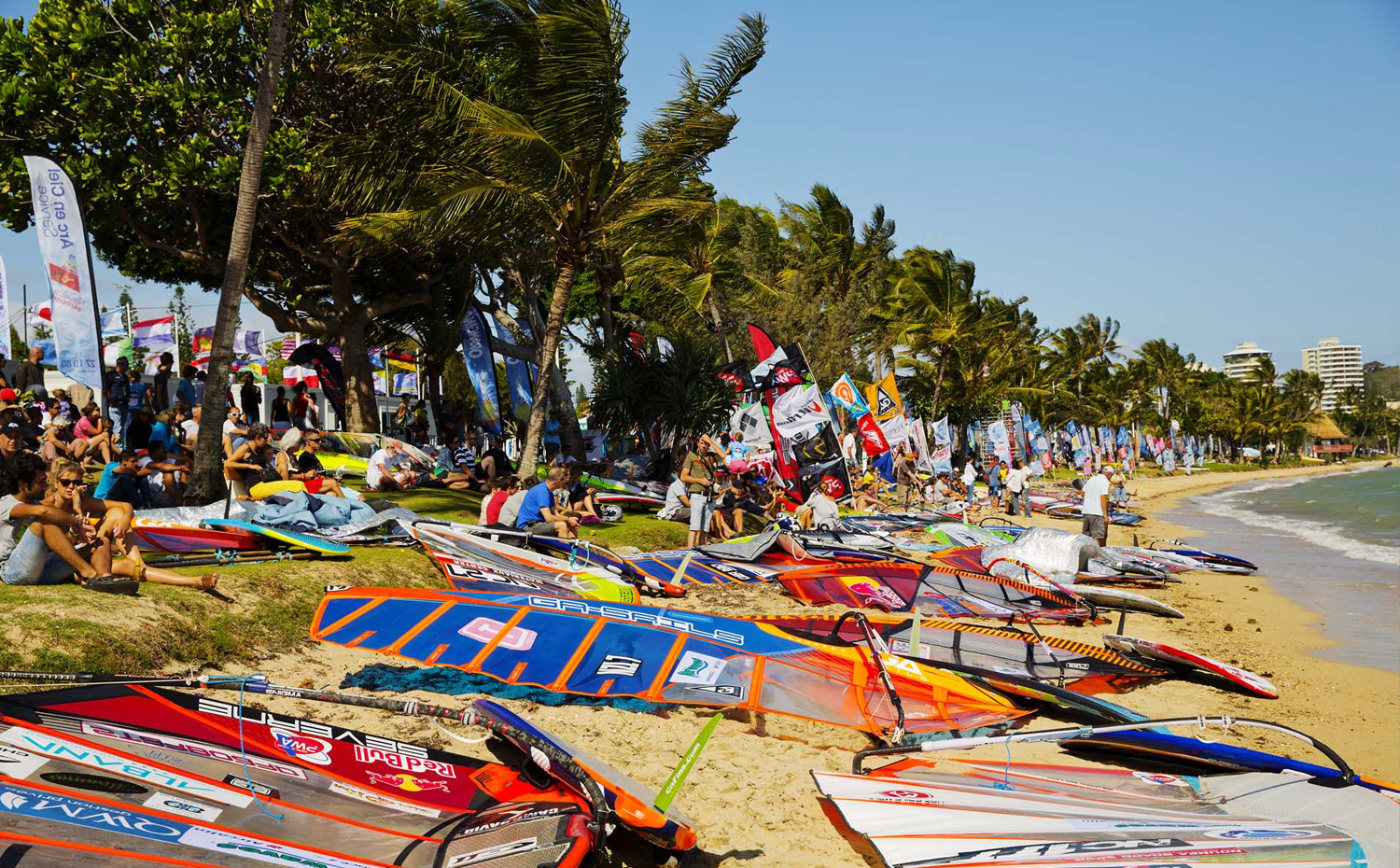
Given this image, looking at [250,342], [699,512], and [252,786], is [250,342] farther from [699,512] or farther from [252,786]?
[252,786]

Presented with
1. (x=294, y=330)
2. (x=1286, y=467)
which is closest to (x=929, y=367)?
(x=294, y=330)

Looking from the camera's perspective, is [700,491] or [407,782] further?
[700,491]

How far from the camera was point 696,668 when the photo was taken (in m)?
6.95

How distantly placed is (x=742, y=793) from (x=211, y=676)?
3.26 meters

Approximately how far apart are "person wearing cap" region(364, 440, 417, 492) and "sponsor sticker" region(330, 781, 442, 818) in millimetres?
11673

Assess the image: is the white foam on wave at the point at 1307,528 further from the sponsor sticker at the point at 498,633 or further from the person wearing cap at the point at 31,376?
the person wearing cap at the point at 31,376

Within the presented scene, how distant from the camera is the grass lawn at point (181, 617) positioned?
19.9 ft

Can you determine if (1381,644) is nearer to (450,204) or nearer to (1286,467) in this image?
(450,204)

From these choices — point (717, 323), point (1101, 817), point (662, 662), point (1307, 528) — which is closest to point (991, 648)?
point (662, 662)

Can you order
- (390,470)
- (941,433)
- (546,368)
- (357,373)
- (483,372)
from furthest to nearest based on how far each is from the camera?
(941,433), (357,373), (483,372), (390,470), (546,368)

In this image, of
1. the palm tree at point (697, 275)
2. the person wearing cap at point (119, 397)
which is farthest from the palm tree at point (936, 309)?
the person wearing cap at point (119, 397)

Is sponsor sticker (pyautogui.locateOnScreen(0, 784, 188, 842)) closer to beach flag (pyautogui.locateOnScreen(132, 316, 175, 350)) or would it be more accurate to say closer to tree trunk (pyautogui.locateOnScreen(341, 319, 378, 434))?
tree trunk (pyautogui.locateOnScreen(341, 319, 378, 434))

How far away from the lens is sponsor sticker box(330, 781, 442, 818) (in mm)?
4535

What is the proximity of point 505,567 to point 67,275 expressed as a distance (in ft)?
19.6
